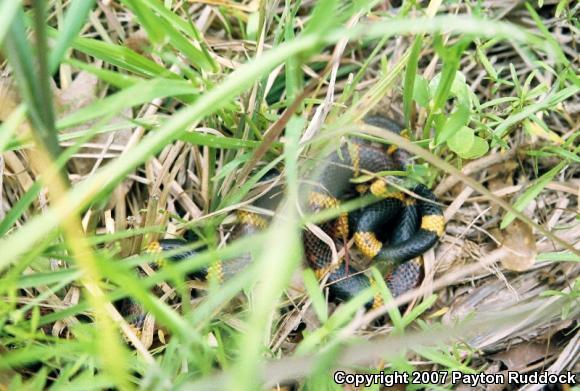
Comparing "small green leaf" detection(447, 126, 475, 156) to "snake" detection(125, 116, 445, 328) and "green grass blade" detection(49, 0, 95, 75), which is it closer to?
"snake" detection(125, 116, 445, 328)

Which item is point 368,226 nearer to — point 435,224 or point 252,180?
point 435,224

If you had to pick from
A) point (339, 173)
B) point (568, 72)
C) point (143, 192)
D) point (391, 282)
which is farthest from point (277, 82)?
point (568, 72)

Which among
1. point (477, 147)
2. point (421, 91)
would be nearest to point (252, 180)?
point (421, 91)

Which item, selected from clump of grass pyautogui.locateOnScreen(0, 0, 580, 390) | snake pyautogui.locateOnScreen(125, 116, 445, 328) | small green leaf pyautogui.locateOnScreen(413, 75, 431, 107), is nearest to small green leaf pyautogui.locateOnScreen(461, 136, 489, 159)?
→ clump of grass pyautogui.locateOnScreen(0, 0, 580, 390)

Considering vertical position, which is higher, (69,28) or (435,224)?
(69,28)

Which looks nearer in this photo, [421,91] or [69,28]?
[69,28]

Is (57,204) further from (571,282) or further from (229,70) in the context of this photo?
(571,282)
